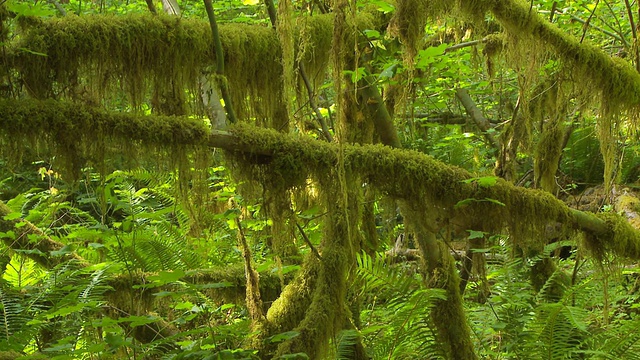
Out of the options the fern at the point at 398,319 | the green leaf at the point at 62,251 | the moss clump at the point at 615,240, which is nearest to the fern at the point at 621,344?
the moss clump at the point at 615,240

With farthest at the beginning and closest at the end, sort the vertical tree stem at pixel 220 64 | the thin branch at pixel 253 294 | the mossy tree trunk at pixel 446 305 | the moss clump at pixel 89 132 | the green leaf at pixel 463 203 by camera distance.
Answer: the mossy tree trunk at pixel 446 305, the thin branch at pixel 253 294, the green leaf at pixel 463 203, the vertical tree stem at pixel 220 64, the moss clump at pixel 89 132

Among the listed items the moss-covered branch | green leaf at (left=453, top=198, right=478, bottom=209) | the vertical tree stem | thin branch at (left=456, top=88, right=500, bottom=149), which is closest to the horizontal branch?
green leaf at (left=453, top=198, right=478, bottom=209)

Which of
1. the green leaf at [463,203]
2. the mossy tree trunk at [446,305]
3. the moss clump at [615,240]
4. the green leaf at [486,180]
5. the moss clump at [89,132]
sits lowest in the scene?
the mossy tree trunk at [446,305]

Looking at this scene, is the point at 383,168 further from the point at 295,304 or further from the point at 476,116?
the point at 476,116

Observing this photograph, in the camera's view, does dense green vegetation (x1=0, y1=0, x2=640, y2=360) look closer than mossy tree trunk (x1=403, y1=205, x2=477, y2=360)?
Yes

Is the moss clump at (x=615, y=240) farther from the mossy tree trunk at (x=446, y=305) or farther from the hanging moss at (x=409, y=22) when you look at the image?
the hanging moss at (x=409, y=22)

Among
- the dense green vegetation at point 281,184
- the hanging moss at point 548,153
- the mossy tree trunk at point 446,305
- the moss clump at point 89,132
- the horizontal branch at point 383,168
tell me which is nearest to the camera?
the moss clump at point 89,132

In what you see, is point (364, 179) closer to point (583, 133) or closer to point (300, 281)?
point (300, 281)

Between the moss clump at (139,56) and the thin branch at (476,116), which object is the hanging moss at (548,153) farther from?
the moss clump at (139,56)

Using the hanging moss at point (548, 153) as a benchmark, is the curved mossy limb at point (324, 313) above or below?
below

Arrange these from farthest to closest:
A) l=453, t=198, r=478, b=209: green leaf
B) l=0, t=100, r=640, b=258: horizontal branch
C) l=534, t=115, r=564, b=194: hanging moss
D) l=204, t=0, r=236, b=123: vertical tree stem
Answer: l=534, t=115, r=564, b=194: hanging moss → l=453, t=198, r=478, b=209: green leaf → l=204, t=0, r=236, b=123: vertical tree stem → l=0, t=100, r=640, b=258: horizontal branch

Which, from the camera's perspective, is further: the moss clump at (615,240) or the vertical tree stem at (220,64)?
the moss clump at (615,240)

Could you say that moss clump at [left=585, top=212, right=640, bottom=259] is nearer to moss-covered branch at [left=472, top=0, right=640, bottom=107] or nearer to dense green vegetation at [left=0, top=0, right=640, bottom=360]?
dense green vegetation at [left=0, top=0, right=640, bottom=360]

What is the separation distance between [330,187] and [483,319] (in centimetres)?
203
